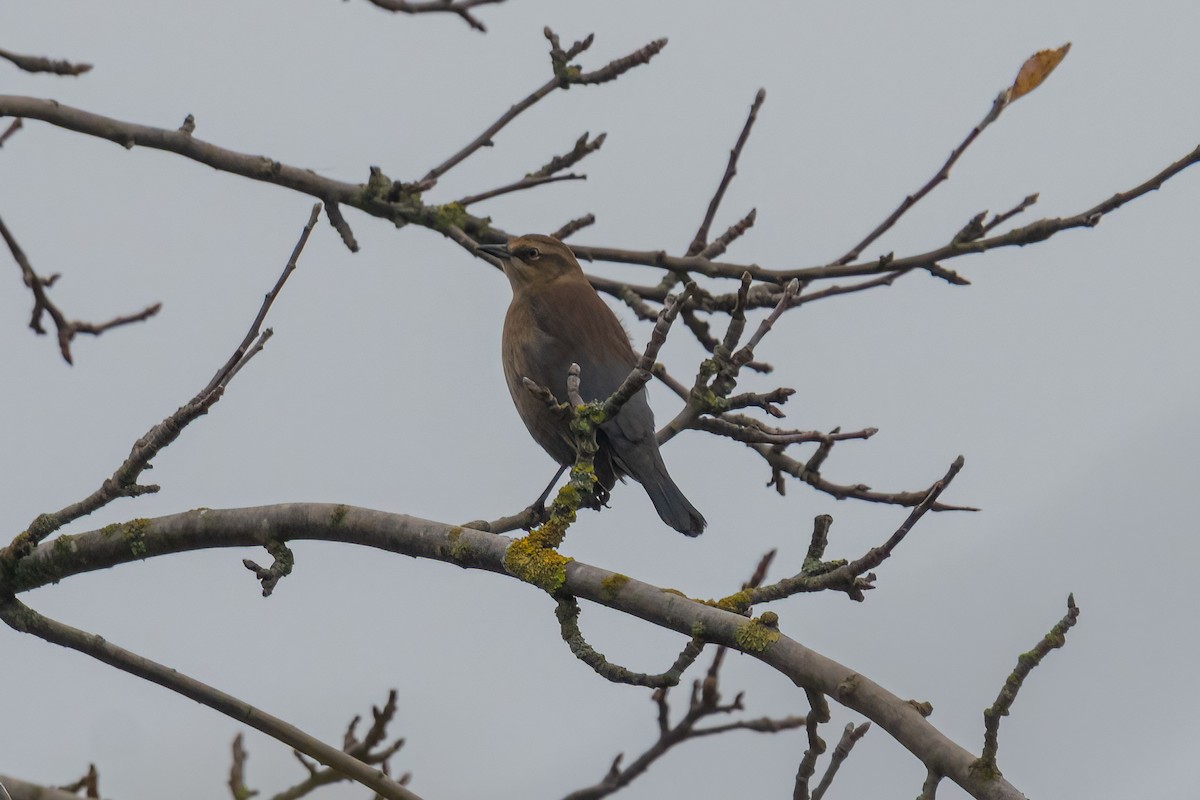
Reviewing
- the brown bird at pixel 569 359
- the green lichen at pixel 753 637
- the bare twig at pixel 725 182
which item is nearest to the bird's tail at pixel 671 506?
the brown bird at pixel 569 359

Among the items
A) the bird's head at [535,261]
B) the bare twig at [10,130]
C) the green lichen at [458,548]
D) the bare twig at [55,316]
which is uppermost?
the bird's head at [535,261]

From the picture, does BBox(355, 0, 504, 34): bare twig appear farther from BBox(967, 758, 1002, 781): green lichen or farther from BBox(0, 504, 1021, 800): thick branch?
BBox(967, 758, 1002, 781): green lichen

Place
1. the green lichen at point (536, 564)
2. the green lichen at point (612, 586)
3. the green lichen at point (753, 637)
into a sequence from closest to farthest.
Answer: the green lichen at point (753, 637), the green lichen at point (612, 586), the green lichen at point (536, 564)

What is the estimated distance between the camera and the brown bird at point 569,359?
5270 mm

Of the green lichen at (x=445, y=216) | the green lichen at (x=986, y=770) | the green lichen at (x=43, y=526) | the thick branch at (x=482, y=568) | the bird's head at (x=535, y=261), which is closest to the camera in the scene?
the green lichen at (x=986, y=770)

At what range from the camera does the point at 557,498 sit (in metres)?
3.63

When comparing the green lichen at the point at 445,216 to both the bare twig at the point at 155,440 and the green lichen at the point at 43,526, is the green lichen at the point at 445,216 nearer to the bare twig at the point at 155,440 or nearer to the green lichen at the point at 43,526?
the bare twig at the point at 155,440

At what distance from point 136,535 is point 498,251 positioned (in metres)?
2.68

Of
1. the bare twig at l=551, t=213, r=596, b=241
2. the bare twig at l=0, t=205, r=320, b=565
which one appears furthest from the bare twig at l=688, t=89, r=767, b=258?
the bare twig at l=0, t=205, r=320, b=565

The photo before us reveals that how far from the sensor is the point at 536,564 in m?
3.36

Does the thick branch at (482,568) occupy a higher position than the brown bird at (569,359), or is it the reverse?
the brown bird at (569,359)

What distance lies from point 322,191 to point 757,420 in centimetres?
194

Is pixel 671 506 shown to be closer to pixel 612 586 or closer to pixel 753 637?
pixel 612 586

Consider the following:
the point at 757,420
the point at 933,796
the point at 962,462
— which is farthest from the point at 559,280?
the point at 933,796
